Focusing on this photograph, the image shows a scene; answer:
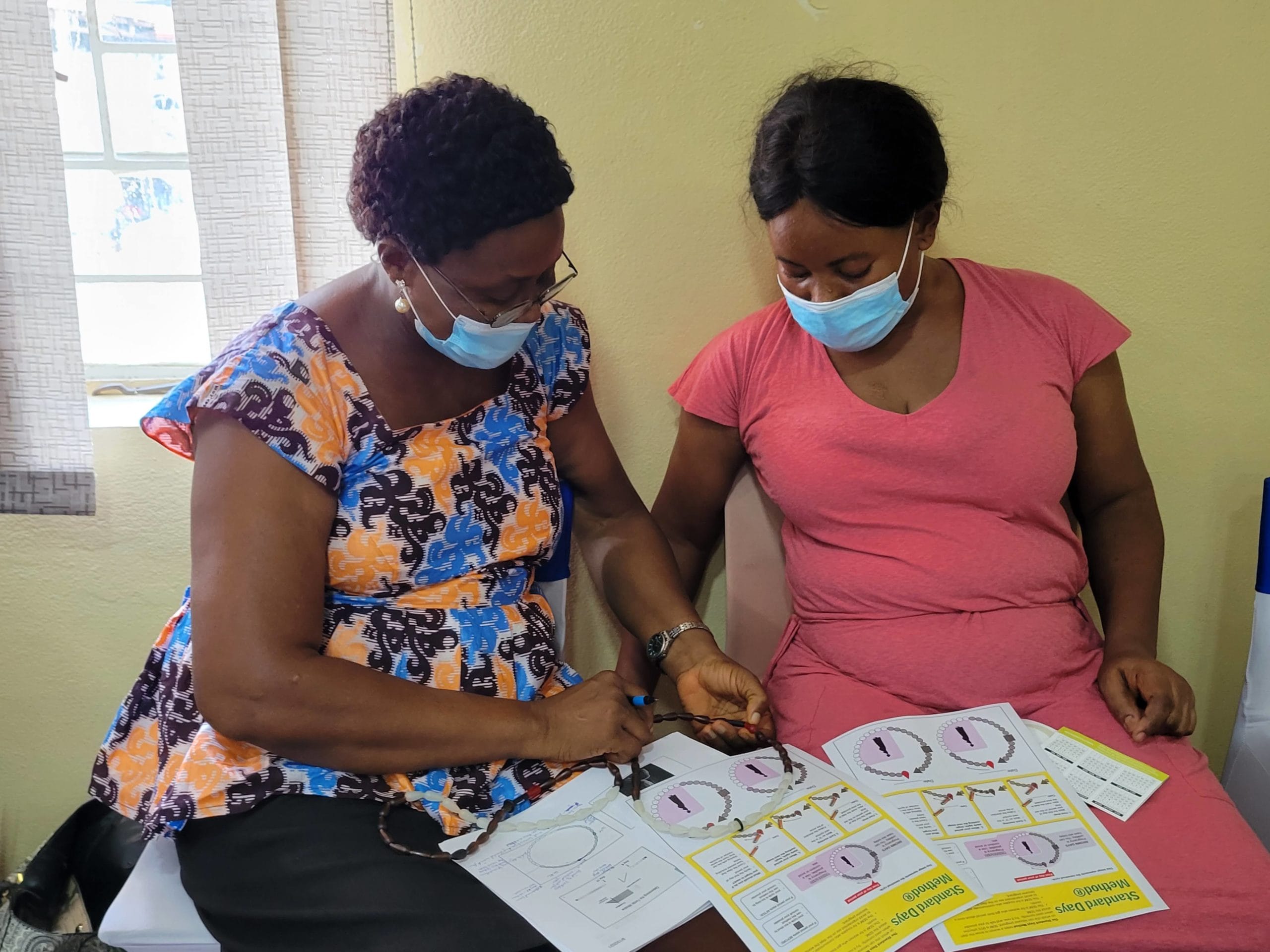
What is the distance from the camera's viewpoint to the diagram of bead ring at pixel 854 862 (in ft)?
3.63

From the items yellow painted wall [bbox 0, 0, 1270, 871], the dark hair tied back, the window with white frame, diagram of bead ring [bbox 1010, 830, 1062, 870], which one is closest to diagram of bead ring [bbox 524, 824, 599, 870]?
diagram of bead ring [bbox 1010, 830, 1062, 870]

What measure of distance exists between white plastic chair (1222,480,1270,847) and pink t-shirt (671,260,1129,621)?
0.29m

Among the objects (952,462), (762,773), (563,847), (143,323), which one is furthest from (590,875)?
(143,323)

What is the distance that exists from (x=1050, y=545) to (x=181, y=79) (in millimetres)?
1481

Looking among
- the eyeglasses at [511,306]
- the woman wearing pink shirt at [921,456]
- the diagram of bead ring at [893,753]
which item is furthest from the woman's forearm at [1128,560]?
the eyeglasses at [511,306]

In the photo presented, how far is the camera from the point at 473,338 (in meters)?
1.28

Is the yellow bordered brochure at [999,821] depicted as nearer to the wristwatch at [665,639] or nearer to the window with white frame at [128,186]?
the wristwatch at [665,639]

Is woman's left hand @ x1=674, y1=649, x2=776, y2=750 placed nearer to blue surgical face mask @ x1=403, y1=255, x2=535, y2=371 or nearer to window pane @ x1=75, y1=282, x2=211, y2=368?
blue surgical face mask @ x1=403, y1=255, x2=535, y2=371

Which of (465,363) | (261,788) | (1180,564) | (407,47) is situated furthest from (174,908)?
(1180,564)

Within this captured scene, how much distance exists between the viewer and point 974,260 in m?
1.70

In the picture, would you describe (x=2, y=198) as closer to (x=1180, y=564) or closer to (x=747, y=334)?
(x=747, y=334)

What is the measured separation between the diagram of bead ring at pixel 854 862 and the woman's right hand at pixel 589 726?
30 cm

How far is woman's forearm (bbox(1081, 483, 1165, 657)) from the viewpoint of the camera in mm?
1549

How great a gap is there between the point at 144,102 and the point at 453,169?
2.48 feet
